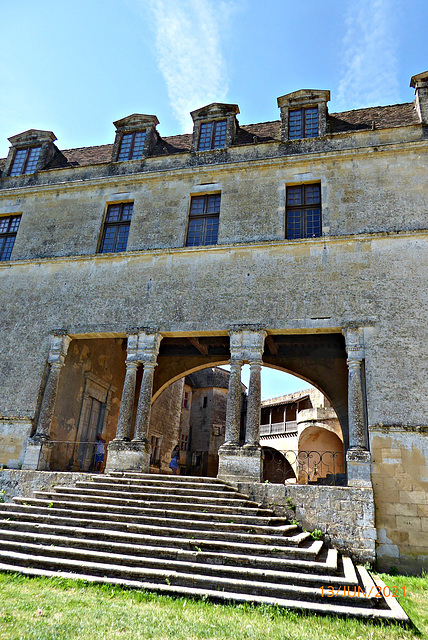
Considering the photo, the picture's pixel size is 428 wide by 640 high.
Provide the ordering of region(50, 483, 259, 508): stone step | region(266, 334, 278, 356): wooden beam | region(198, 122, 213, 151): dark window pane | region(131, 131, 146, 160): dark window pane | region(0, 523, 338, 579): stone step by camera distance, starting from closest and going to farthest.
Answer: region(0, 523, 338, 579): stone step < region(50, 483, 259, 508): stone step < region(266, 334, 278, 356): wooden beam < region(198, 122, 213, 151): dark window pane < region(131, 131, 146, 160): dark window pane

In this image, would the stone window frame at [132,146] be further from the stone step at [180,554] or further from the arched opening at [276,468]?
the arched opening at [276,468]

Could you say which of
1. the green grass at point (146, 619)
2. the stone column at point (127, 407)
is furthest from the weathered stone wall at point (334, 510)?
the stone column at point (127, 407)

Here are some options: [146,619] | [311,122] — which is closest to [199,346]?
[311,122]

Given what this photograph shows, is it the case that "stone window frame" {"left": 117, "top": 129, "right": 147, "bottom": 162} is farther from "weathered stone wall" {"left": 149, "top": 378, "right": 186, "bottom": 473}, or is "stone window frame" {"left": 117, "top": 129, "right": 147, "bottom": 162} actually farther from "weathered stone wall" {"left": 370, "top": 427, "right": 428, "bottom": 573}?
"weathered stone wall" {"left": 370, "top": 427, "right": 428, "bottom": 573}

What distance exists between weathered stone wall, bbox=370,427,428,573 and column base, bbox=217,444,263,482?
2266mm

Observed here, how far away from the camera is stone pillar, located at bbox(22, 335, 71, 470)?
1107 centimetres

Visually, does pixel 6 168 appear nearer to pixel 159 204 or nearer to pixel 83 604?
pixel 159 204

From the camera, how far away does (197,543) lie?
6688mm

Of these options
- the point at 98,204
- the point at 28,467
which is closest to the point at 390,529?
the point at 28,467

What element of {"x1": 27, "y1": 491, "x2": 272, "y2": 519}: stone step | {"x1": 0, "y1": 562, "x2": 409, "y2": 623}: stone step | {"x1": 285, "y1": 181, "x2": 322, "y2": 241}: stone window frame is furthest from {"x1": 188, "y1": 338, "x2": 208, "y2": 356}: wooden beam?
{"x1": 0, "y1": 562, "x2": 409, "y2": 623}: stone step

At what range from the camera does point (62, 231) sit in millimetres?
13500

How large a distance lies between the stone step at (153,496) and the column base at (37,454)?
1.88 m

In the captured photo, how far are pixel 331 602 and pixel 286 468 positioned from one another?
20494 millimetres

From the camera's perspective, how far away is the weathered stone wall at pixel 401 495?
8.04 m
